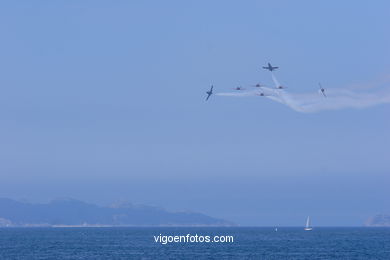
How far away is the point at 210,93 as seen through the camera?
188250mm

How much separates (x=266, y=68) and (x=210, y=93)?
16255 mm

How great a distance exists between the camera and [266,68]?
18000 centimetres
